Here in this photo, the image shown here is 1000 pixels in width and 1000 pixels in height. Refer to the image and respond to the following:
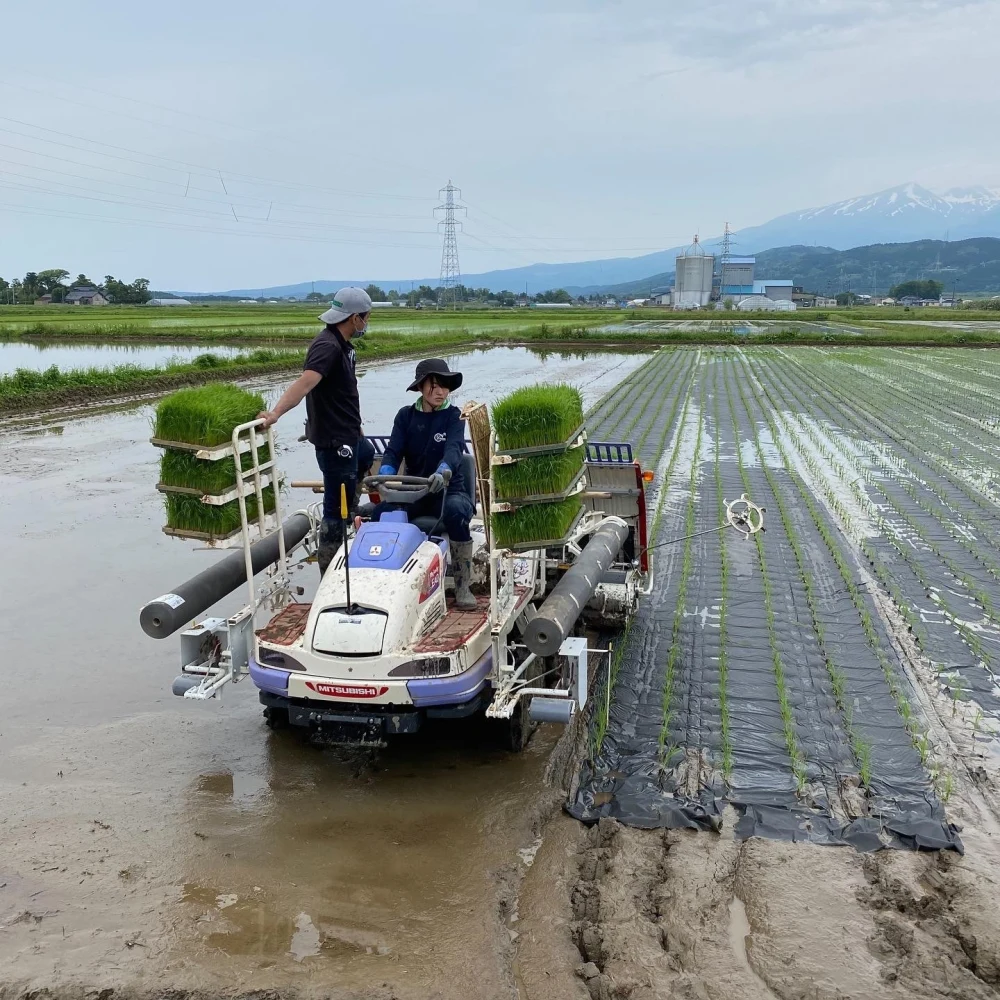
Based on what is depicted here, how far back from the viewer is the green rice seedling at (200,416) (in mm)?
4805

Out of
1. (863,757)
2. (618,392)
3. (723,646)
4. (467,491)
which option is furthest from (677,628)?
(618,392)

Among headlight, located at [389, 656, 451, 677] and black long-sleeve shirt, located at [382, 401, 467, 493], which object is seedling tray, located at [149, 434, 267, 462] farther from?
headlight, located at [389, 656, 451, 677]

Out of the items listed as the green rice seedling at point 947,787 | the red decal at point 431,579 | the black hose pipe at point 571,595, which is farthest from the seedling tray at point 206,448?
the green rice seedling at point 947,787

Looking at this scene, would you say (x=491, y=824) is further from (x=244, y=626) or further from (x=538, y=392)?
(x=538, y=392)

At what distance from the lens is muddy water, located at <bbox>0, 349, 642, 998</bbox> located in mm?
3477

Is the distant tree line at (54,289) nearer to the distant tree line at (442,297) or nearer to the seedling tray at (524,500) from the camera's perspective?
the distant tree line at (442,297)

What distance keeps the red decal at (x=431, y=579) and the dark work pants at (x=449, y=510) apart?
22 cm

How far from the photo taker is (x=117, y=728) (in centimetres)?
537

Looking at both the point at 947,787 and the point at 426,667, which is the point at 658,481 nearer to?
the point at 947,787

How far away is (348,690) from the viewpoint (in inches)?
174

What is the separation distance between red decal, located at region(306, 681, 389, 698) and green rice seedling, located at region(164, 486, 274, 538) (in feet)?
3.70

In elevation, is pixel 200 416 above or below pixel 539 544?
above

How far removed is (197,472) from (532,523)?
71.7 inches

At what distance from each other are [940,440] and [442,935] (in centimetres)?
1432
